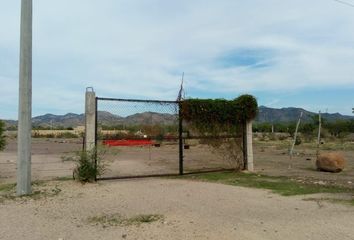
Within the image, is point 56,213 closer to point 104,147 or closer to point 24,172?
point 24,172

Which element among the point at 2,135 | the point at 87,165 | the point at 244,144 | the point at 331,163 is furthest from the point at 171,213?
the point at 331,163

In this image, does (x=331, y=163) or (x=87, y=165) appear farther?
(x=331, y=163)

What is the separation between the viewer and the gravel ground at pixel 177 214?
26.1 feet

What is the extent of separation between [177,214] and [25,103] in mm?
5212

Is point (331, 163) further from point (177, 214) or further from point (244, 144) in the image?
point (177, 214)

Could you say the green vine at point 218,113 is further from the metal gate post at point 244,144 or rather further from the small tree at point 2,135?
the small tree at point 2,135

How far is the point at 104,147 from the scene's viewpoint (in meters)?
14.9

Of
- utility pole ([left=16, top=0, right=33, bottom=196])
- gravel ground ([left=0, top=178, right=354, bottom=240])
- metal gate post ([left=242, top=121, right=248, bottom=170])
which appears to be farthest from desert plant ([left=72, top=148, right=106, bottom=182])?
metal gate post ([left=242, top=121, right=248, bottom=170])

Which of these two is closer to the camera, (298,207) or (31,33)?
(298,207)

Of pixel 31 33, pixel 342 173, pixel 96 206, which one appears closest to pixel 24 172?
pixel 96 206

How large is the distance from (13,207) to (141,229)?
3728mm

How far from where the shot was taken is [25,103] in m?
12.3

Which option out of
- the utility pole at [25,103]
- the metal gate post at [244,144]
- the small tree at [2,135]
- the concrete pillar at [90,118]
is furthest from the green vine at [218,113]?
the small tree at [2,135]

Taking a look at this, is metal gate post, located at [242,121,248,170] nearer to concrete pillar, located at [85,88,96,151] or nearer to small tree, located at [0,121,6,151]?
concrete pillar, located at [85,88,96,151]
